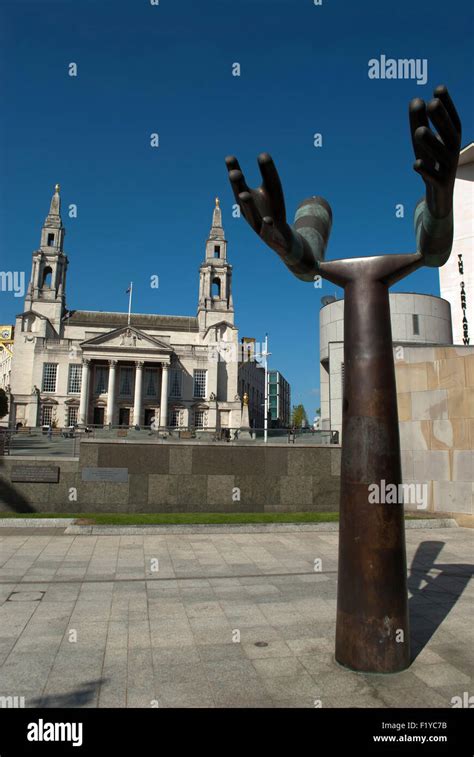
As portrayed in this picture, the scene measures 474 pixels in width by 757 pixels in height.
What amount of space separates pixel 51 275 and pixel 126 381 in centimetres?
2340

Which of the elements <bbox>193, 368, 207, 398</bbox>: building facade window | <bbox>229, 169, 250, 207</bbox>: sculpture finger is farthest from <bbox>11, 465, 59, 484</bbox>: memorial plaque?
<bbox>193, 368, 207, 398</bbox>: building facade window

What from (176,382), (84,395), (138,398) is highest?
(176,382)

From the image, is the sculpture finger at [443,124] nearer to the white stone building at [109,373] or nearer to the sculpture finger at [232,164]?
the sculpture finger at [232,164]

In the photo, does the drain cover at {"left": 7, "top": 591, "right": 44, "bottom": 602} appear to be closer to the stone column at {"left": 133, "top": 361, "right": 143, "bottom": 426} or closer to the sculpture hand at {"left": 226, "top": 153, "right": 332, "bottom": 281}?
the sculpture hand at {"left": 226, "top": 153, "right": 332, "bottom": 281}

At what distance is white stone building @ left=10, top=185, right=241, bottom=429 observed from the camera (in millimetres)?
70250

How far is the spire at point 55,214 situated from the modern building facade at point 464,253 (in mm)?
65416

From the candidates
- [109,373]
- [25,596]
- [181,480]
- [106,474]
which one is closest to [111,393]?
[109,373]

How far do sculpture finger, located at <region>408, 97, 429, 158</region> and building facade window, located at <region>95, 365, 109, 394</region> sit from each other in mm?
70987

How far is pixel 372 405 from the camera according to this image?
5.57 metres

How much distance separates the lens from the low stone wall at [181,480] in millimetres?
14391

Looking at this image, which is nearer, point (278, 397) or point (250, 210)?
point (250, 210)

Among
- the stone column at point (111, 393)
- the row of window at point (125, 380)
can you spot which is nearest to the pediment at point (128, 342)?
the stone column at point (111, 393)

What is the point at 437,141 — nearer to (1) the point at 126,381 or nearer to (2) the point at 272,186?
(2) the point at 272,186

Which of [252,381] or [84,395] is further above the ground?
[252,381]
